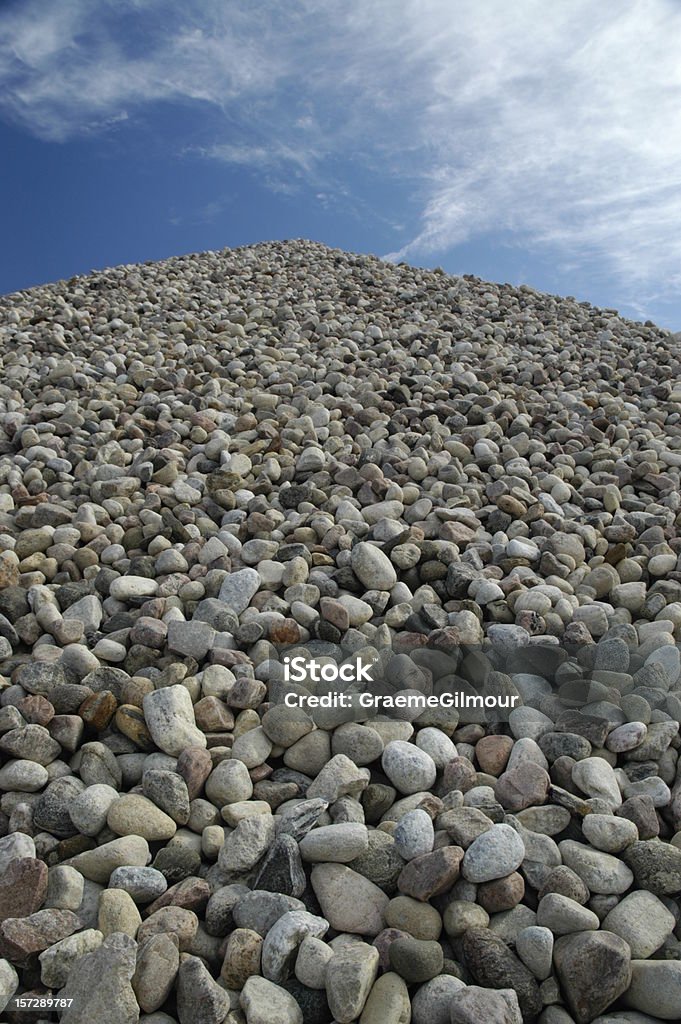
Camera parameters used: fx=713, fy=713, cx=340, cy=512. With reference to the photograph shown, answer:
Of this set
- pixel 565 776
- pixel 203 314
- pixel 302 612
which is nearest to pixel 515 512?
pixel 302 612

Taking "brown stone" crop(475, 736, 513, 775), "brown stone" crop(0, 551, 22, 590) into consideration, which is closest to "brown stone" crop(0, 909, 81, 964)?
"brown stone" crop(475, 736, 513, 775)

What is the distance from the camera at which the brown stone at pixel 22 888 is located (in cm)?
136

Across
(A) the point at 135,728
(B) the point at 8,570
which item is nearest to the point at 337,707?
(A) the point at 135,728

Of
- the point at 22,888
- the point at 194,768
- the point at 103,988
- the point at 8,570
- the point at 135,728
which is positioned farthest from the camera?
the point at 8,570

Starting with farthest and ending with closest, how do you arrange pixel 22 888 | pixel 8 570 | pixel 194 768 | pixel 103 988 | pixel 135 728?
pixel 8 570 < pixel 135 728 < pixel 194 768 < pixel 22 888 < pixel 103 988

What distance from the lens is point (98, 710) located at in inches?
70.1

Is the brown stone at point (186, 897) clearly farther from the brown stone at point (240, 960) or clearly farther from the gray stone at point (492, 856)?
the gray stone at point (492, 856)

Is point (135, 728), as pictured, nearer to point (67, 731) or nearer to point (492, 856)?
point (67, 731)

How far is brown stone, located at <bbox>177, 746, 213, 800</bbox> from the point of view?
1.63 m

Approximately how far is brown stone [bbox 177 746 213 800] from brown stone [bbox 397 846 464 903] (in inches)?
19.8

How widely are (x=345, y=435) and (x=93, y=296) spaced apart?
3.62m

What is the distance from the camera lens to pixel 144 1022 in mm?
1216

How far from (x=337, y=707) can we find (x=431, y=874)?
0.52 m

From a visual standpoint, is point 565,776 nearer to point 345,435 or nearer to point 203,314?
point 345,435
